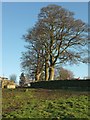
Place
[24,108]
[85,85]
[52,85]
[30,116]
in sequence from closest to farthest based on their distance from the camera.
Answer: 1. [30,116]
2. [24,108]
3. [85,85]
4. [52,85]

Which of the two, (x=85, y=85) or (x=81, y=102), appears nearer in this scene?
(x=81, y=102)

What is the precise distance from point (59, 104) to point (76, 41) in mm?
28870

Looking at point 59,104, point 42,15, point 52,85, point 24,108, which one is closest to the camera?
point 24,108

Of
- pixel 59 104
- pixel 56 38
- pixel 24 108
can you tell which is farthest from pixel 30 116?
pixel 56 38

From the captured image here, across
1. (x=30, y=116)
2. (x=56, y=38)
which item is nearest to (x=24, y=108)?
(x=30, y=116)

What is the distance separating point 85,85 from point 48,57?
15942mm

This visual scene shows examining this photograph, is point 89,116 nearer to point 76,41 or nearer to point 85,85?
point 85,85

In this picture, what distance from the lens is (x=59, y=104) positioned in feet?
48.4

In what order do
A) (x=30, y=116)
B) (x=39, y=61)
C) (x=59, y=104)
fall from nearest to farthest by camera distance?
(x=30, y=116)
(x=59, y=104)
(x=39, y=61)

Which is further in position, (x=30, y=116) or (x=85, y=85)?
(x=85, y=85)

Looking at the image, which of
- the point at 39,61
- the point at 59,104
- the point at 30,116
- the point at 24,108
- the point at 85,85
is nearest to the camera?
the point at 30,116

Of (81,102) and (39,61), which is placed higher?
(39,61)

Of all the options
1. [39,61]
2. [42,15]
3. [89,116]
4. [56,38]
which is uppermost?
[42,15]

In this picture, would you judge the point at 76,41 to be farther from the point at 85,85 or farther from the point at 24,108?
the point at 24,108
